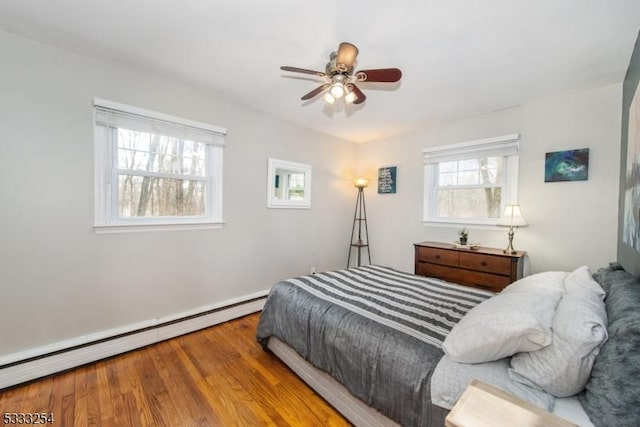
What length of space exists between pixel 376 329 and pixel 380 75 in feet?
5.45

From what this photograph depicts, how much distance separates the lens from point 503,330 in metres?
1.04

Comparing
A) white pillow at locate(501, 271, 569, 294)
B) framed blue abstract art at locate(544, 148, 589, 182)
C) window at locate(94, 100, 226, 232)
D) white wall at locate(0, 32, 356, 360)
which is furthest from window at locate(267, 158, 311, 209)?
framed blue abstract art at locate(544, 148, 589, 182)

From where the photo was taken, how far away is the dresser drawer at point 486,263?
8.63 feet

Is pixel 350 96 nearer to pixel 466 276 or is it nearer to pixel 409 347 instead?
pixel 409 347

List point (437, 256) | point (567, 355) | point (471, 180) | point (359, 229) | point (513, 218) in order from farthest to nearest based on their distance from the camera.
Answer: point (359, 229) → point (471, 180) → point (437, 256) → point (513, 218) → point (567, 355)

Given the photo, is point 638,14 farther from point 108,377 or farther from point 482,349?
point 108,377

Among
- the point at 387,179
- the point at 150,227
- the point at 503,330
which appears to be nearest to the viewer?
the point at 503,330

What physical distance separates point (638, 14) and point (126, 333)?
14.2ft

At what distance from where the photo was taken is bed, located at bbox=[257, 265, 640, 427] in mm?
904

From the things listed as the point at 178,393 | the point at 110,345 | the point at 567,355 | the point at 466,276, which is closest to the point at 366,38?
the point at 567,355

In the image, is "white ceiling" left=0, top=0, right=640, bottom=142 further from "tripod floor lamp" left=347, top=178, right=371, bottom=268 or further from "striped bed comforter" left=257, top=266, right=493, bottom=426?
"tripod floor lamp" left=347, top=178, right=371, bottom=268

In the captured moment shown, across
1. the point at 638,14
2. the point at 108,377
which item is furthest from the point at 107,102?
the point at 638,14

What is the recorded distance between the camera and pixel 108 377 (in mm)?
1912

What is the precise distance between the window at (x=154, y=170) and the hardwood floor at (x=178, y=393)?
1131 millimetres
